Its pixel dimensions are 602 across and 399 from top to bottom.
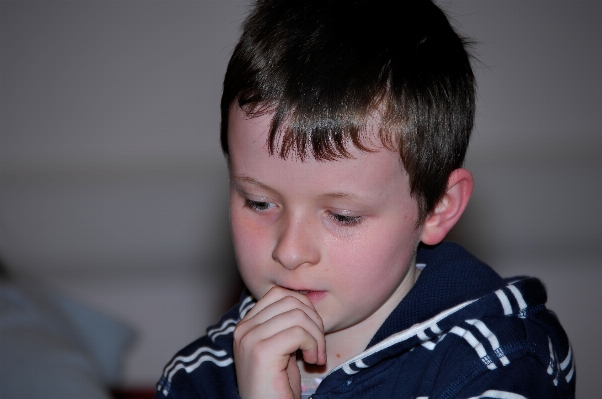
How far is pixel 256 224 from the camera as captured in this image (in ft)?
2.77

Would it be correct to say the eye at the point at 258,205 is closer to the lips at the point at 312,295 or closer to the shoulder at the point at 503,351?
the lips at the point at 312,295

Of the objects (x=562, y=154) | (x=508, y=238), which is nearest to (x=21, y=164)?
(x=508, y=238)

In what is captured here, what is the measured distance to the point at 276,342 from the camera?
839 millimetres

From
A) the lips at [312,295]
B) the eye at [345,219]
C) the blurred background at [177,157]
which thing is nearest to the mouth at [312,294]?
the lips at [312,295]

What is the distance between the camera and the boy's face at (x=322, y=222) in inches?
31.1

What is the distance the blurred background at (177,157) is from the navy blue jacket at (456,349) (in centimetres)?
117

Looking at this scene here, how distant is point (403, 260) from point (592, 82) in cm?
157

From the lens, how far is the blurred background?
213cm

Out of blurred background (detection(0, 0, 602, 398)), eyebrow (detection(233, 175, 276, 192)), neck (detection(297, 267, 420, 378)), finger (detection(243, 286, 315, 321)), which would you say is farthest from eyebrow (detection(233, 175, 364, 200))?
blurred background (detection(0, 0, 602, 398))

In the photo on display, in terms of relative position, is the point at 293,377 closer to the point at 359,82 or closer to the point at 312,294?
the point at 312,294

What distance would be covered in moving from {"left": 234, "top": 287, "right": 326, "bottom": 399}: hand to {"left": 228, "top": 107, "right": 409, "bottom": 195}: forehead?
0.15 meters

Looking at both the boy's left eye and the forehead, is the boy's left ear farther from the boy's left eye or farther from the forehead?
the boy's left eye

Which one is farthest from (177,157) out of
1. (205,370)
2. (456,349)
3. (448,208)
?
(456,349)

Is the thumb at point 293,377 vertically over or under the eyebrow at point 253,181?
under
